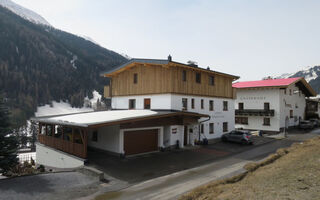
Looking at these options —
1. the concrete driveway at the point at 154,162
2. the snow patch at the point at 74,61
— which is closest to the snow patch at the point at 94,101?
the snow patch at the point at 74,61

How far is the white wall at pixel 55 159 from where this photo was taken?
17645 millimetres

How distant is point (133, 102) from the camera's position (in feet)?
88.2

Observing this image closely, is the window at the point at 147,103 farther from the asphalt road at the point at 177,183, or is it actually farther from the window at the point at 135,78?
the asphalt road at the point at 177,183

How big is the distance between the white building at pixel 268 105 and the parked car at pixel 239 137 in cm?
1302

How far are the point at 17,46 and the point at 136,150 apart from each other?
161414 mm

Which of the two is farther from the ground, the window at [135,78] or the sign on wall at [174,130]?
the window at [135,78]

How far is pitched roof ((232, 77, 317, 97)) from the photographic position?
1495 inches

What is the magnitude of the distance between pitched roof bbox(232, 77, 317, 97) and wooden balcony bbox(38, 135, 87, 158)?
106 feet

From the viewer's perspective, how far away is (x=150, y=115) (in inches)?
720

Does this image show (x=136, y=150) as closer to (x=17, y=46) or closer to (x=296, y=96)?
(x=296, y=96)

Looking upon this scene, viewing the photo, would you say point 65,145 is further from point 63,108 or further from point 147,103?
point 63,108

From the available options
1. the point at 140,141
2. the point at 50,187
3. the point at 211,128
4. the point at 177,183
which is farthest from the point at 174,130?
the point at 50,187

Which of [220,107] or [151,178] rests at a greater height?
[220,107]

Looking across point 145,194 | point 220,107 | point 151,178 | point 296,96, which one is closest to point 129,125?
point 151,178
